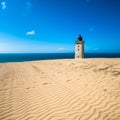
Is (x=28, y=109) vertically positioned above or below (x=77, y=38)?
below

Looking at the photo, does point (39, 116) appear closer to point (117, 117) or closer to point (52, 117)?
point (52, 117)

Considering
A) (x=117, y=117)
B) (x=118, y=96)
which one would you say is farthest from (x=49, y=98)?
(x=118, y=96)

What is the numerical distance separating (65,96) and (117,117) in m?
2.35

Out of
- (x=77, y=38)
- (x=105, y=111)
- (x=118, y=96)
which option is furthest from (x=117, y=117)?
(x=77, y=38)

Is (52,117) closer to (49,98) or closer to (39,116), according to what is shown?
(39,116)

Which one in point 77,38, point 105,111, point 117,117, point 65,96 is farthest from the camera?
point 77,38

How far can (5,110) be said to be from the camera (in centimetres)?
404

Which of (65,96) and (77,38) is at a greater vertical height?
(77,38)

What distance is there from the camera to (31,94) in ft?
18.0

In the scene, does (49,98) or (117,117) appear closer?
(117,117)

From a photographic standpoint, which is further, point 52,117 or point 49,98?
point 49,98

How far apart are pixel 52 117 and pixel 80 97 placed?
1.88 meters

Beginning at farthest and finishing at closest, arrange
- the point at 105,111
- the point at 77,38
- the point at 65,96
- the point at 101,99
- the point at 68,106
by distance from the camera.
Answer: the point at 77,38
the point at 65,96
the point at 101,99
the point at 68,106
the point at 105,111

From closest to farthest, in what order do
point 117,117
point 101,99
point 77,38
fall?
point 117,117 → point 101,99 → point 77,38
